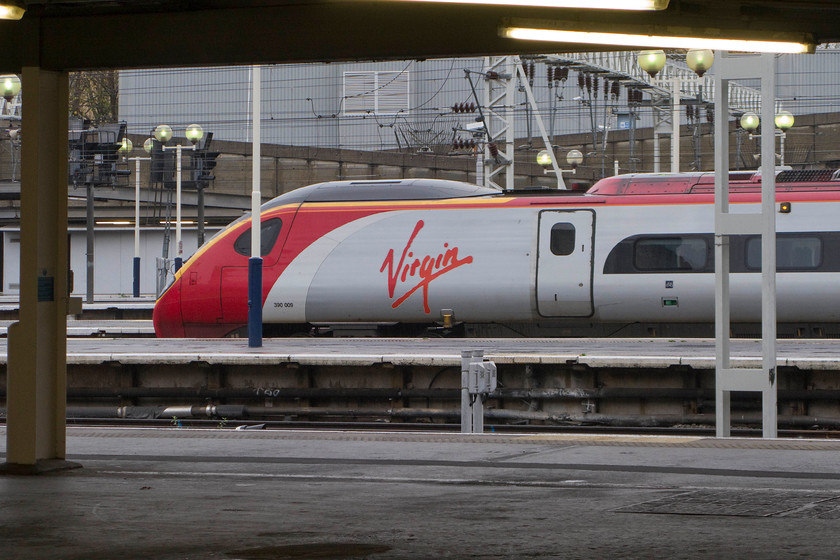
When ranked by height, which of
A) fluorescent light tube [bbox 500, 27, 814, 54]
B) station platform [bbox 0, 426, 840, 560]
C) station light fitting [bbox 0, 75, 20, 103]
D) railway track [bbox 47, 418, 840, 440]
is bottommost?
railway track [bbox 47, 418, 840, 440]

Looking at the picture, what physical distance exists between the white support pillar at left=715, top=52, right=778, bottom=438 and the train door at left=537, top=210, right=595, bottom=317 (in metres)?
8.21

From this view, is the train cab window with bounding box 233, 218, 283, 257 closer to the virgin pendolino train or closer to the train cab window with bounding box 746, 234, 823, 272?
the virgin pendolino train

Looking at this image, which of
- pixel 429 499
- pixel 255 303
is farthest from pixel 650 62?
pixel 429 499

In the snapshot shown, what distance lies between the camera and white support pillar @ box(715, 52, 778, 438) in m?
11.6

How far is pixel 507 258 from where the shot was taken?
2027 cm

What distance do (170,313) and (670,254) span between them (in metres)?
Answer: 8.94

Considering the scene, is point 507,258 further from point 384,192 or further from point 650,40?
point 650,40

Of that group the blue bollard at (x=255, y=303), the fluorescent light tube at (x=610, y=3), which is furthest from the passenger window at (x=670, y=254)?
the fluorescent light tube at (x=610, y=3)

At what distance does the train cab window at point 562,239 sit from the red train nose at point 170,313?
6775mm

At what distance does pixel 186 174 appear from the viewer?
43.3 m

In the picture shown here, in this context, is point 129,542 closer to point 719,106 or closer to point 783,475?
point 783,475

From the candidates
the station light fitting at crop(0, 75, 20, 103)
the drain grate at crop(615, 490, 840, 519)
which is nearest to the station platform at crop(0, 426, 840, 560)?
the drain grate at crop(615, 490, 840, 519)

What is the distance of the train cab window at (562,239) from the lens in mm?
20078

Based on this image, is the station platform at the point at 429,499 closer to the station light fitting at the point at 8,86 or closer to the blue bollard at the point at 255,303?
the blue bollard at the point at 255,303
